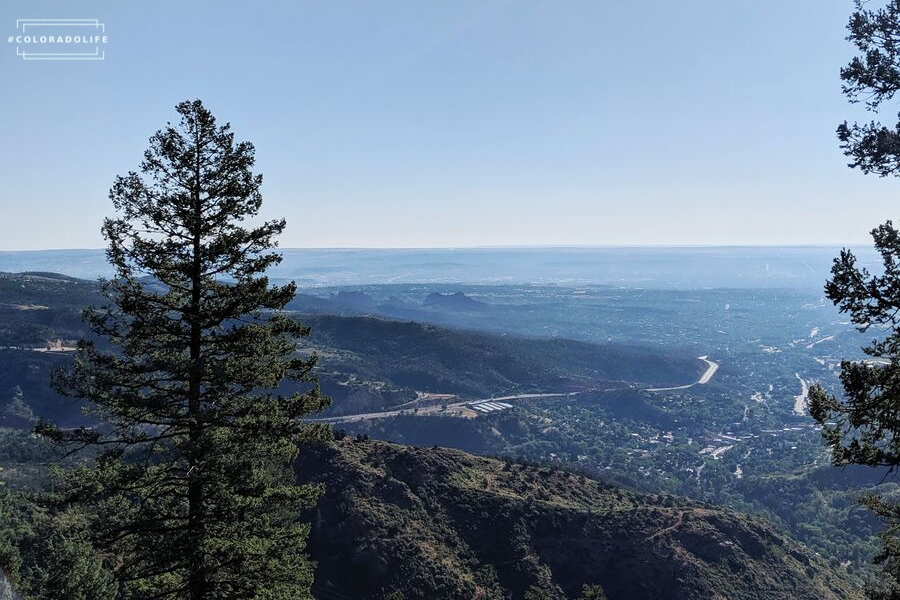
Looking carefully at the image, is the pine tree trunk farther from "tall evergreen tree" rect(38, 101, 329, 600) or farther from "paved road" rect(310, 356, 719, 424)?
"paved road" rect(310, 356, 719, 424)

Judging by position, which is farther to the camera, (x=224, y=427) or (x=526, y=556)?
(x=526, y=556)

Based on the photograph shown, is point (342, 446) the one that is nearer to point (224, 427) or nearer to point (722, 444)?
point (224, 427)

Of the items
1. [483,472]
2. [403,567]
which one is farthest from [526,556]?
[483,472]

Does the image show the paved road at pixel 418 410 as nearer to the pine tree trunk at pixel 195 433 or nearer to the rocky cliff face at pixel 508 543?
the rocky cliff face at pixel 508 543

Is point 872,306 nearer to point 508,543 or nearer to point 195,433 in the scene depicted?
point 195,433

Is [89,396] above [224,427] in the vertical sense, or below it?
above

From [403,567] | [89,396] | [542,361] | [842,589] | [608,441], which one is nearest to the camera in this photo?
[89,396]

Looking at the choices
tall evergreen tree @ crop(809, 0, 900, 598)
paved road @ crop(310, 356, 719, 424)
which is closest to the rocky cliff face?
tall evergreen tree @ crop(809, 0, 900, 598)
